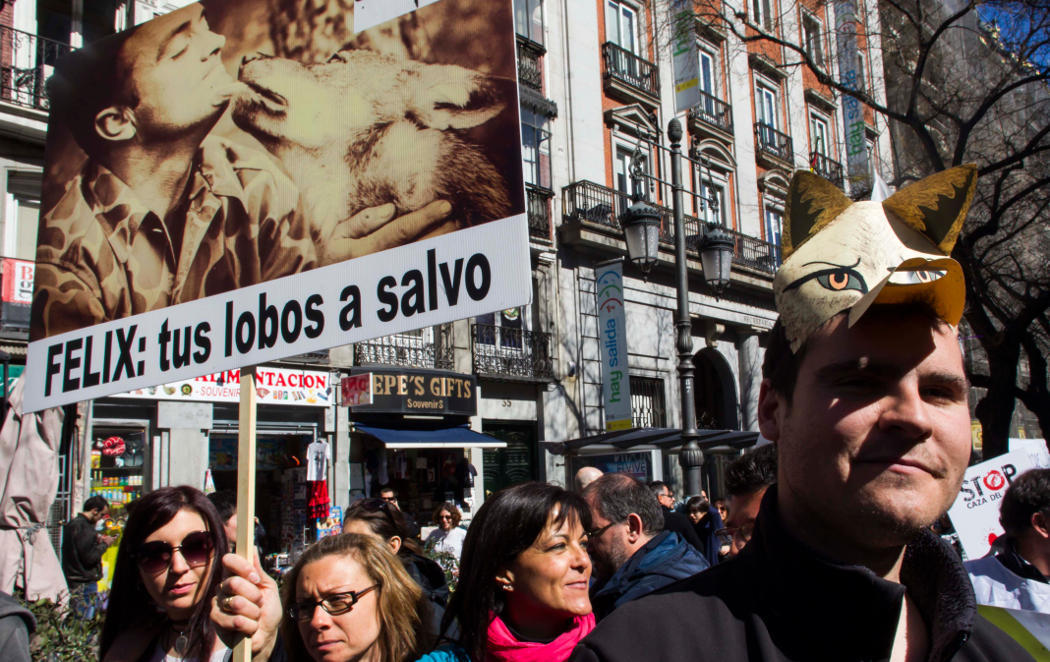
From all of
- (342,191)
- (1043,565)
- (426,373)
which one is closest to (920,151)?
(426,373)

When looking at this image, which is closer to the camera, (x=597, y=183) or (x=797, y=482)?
(x=797, y=482)

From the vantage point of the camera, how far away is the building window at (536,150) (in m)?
18.7

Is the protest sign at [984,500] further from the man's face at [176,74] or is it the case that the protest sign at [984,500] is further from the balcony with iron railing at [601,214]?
the balcony with iron railing at [601,214]

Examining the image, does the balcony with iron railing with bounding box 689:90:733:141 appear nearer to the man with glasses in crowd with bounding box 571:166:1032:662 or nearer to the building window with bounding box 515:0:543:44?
the building window with bounding box 515:0:543:44

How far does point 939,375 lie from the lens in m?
1.32

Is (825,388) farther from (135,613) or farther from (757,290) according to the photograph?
(757,290)

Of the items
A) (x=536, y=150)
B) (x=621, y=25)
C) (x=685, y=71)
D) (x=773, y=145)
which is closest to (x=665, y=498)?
(x=536, y=150)

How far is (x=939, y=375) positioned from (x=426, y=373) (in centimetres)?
1495

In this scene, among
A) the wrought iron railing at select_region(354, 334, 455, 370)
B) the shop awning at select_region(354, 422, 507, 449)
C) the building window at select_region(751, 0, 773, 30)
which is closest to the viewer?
the shop awning at select_region(354, 422, 507, 449)

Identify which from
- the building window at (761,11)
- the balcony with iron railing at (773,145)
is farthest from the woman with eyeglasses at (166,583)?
the building window at (761,11)

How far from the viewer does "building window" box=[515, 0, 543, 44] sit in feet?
62.2

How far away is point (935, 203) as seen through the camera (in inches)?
53.7

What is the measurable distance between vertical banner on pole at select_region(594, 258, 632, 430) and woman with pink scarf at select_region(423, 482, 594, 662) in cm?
1393

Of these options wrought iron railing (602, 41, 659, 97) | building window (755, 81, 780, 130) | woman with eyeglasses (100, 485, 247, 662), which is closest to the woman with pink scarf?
woman with eyeglasses (100, 485, 247, 662)
